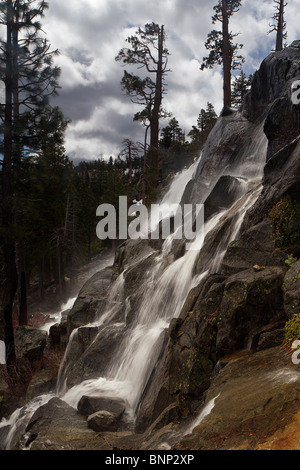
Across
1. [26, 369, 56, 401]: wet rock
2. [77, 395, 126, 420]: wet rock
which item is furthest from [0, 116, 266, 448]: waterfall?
[26, 369, 56, 401]: wet rock

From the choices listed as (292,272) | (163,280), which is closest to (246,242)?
(292,272)

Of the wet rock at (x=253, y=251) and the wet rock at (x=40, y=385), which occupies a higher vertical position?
the wet rock at (x=253, y=251)

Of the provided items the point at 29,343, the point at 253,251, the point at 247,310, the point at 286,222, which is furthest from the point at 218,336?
the point at 29,343

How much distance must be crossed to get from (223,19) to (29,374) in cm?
2726

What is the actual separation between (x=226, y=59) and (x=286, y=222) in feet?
70.4

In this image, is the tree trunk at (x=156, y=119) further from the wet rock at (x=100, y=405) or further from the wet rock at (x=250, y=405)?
the wet rock at (x=250, y=405)

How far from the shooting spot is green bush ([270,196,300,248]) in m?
7.15

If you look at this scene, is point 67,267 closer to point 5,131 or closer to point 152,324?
point 5,131

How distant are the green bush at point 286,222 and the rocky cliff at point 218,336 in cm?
3

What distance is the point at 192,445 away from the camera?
12.1 feet

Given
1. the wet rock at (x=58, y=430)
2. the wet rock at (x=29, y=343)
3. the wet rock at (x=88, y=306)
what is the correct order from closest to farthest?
the wet rock at (x=58, y=430) < the wet rock at (x=88, y=306) < the wet rock at (x=29, y=343)

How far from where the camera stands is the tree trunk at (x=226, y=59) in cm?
2336

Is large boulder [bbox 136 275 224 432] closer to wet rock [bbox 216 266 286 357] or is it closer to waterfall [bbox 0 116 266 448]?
wet rock [bbox 216 266 286 357]

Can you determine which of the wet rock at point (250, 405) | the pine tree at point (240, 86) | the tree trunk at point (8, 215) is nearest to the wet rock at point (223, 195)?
the tree trunk at point (8, 215)
